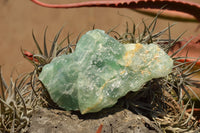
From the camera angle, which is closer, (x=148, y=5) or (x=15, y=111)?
(x=15, y=111)

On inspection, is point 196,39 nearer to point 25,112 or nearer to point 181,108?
point 181,108

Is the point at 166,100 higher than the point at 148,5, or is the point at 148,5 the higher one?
the point at 148,5

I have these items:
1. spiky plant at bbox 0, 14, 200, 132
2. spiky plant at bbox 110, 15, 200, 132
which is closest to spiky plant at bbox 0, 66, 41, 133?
spiky plant at bbox 0, 14, 200, 132

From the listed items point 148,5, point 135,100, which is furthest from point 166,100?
point 148,5

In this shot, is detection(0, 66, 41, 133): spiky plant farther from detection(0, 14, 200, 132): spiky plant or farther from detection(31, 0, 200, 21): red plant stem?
detection(31, 0, 200, 21): red plant stem

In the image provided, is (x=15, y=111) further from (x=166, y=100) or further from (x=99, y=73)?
(x=166, y=100)

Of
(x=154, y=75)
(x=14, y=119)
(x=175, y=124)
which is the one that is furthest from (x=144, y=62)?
(x=14, y=119)

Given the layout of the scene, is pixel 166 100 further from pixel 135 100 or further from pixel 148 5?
pixel 148 5
